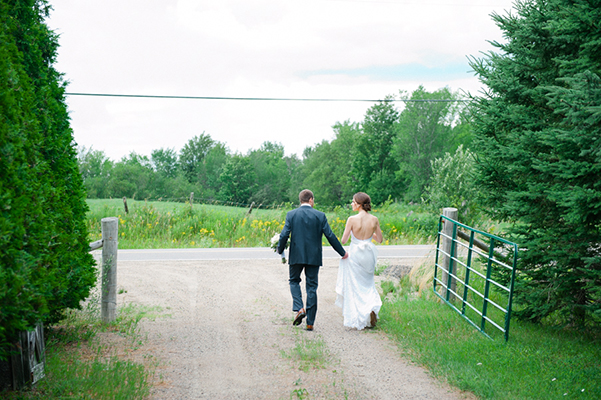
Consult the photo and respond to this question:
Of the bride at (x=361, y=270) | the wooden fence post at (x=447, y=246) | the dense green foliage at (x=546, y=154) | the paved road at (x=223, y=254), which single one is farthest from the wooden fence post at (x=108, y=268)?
the paved road at (x=223, y=254)

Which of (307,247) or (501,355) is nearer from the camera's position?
(501,355)

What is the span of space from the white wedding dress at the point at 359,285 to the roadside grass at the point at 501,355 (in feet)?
1.27

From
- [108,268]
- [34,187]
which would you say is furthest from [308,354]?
[34,187]

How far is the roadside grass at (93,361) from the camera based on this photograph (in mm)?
4352

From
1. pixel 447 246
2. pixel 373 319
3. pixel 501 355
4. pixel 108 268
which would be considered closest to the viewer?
pixel 501 355

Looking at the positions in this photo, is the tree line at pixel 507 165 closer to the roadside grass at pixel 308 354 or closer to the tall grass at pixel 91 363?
the tall grass at pixel 91 363

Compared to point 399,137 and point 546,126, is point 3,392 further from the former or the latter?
point 399,137

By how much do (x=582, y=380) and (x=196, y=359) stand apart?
402 cm

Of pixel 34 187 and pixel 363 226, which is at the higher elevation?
pixel 34 187

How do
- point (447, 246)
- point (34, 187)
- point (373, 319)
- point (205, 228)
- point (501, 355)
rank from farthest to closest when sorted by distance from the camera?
point (205, 228) → point (447, 246) → point (373, 319) → point (501, 355) → point (34, 187)

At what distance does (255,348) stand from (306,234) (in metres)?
1.72

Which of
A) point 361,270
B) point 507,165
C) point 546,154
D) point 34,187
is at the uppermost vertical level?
point 546,154

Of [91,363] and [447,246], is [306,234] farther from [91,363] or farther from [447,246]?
[91,363]

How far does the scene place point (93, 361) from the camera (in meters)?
5.14
